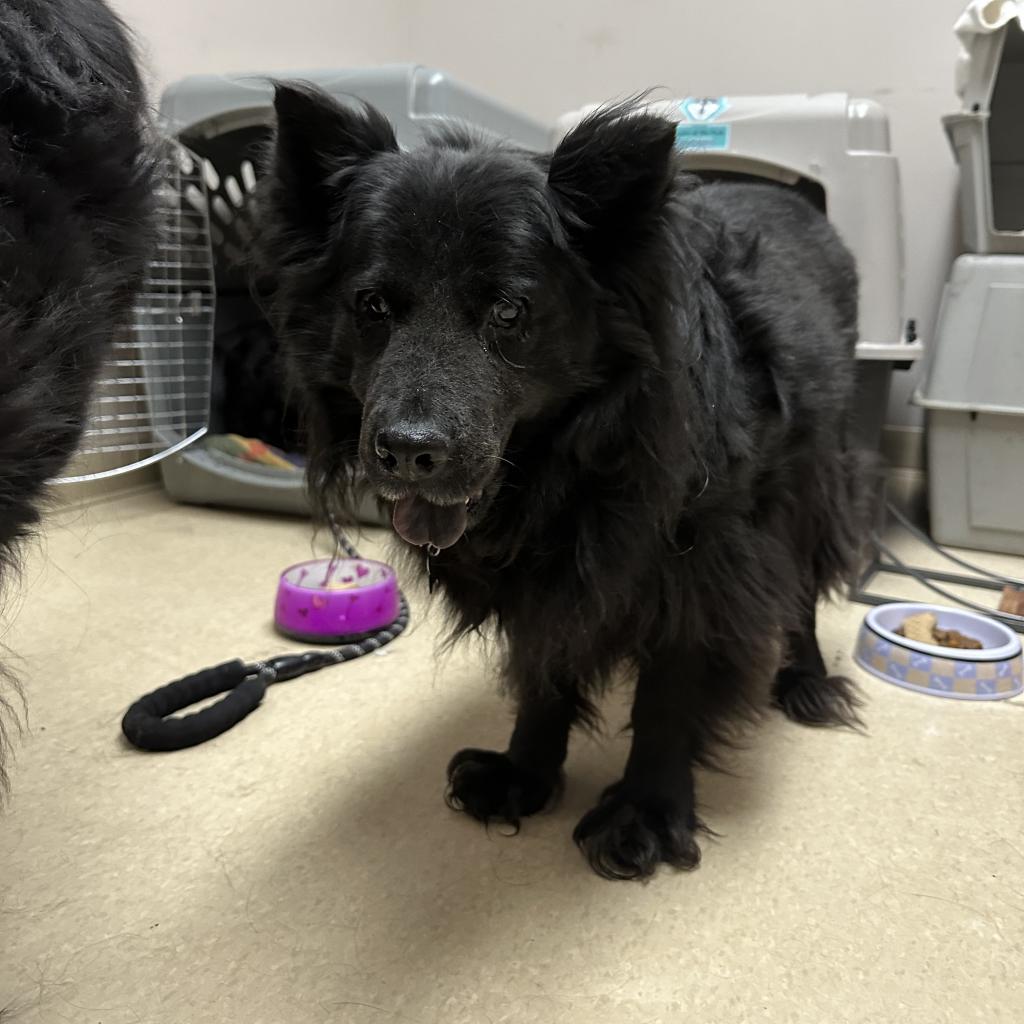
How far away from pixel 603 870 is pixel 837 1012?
30cm

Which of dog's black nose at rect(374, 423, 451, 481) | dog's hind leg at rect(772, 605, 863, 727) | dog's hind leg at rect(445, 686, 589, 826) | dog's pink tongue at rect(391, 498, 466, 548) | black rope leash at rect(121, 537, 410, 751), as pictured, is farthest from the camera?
dog's hind leg at rect(772, 605, 863, 727)

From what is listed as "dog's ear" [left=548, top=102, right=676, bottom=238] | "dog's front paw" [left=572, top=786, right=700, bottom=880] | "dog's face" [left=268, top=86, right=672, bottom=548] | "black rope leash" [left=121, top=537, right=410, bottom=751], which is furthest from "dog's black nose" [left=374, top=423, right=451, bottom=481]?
"dog's front paw" [left=572, top=786, right=700, bottom=880]

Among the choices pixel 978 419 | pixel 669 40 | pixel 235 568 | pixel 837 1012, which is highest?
pixel 669 40

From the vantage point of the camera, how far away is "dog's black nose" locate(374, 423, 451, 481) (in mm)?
786

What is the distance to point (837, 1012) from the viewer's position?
0.81 meters

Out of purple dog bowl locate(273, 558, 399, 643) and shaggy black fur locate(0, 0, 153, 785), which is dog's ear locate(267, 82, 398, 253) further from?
purple dog bowl locate(273, 558, 399, 643)

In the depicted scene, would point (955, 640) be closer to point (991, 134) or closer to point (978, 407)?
point (978, 407)

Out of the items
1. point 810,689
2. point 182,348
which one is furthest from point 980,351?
point 182,348

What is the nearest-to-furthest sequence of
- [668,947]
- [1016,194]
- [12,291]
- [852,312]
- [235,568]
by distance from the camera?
[12,291]
[668,947]
[852,312]
[235,568]
[1016,194]

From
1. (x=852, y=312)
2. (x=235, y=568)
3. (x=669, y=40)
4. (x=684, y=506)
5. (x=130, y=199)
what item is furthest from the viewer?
(x=669, y=40)

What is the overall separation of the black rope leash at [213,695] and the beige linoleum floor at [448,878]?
0.09ft

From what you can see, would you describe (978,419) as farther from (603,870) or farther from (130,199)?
(130,199)

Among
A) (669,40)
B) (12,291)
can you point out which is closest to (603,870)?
(12,291)

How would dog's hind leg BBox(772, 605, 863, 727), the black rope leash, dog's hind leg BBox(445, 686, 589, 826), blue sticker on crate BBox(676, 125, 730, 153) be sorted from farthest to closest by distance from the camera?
blue sticker on crate BBox(676, 125, 730, 153) < dog's hind leg BBox(772, 605, 863, 727) < the black rope leash < dog's hind leg BBox(445, 686, 589, 826)
